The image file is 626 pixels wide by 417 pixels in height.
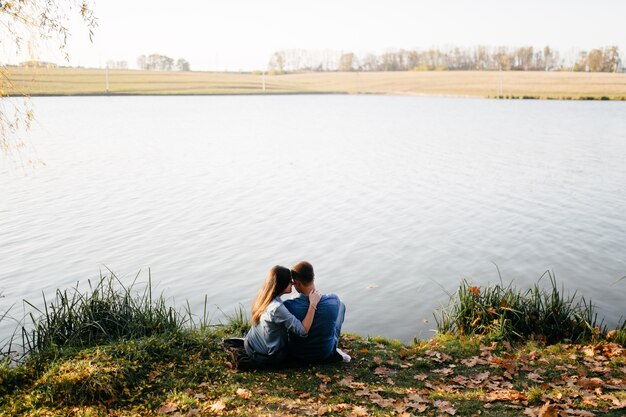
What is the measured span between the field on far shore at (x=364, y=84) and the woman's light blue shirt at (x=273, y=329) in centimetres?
9006

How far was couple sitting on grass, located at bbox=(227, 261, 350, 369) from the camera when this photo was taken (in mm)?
7637

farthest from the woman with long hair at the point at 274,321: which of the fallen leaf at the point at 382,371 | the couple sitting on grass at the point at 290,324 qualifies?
the fallen leaf at the point at 382,371

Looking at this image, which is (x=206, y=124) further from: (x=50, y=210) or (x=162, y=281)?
(x=162, y=281)


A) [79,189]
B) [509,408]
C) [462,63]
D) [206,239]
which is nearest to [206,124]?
[79,189]

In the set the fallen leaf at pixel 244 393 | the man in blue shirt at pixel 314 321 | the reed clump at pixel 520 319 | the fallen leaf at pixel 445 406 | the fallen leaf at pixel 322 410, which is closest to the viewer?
the fallen leaf at pixel 322 410

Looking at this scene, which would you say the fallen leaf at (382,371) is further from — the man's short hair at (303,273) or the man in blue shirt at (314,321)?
the man's short hair at (303,273)

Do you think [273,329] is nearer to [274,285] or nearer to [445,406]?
[274,285]

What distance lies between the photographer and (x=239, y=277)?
1384 cm

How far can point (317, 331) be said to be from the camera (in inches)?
311

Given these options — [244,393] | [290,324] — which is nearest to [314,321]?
[290,324]

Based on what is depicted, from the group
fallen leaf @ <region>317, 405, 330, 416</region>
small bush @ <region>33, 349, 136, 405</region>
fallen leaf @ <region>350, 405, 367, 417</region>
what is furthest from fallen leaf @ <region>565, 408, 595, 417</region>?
small bush @ <region>33, 349, 136, 405</region>

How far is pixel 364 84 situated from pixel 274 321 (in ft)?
446

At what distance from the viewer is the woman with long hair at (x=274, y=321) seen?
759 centimetres

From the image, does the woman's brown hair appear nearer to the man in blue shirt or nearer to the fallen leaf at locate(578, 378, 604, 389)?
the man in blue shirt
